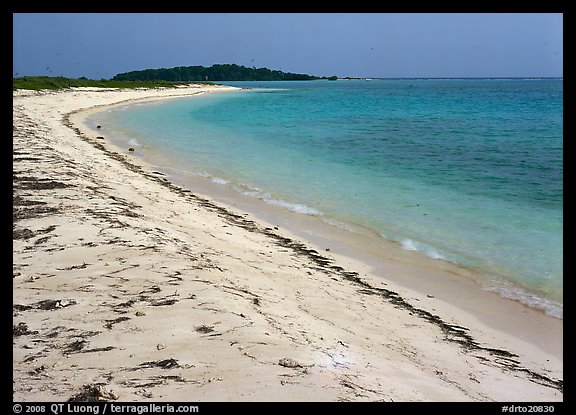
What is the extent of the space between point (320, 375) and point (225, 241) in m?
3.67

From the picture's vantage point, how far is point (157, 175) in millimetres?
11859

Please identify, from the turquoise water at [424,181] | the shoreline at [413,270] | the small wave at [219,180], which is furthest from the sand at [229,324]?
the small wave at [219,180]

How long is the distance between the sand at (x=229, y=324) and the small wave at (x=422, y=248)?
2.13 ft

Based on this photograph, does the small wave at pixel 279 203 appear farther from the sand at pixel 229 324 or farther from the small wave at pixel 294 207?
the sand at pixel 229 324

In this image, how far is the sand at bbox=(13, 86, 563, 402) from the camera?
303 cm

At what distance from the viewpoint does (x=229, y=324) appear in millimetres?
3785

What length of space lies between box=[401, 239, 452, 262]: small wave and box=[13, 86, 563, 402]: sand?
649mm

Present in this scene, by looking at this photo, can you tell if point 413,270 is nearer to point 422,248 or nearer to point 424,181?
point 422,248

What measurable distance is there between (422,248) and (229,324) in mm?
4307

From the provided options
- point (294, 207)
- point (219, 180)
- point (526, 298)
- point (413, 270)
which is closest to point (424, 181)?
point (294, 207)

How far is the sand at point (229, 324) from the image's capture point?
3027 mm

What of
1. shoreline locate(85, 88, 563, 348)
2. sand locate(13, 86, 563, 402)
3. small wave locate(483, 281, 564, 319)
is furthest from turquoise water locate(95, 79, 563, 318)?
sand locate(13, 86, 563, 402)

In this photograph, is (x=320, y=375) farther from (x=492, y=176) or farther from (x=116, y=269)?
(x=492, y=176)

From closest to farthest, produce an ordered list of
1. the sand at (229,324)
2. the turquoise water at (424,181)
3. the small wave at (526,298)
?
the sand at (229,324) < the small wave at (526,298) < the turquoise water at (424,181)
